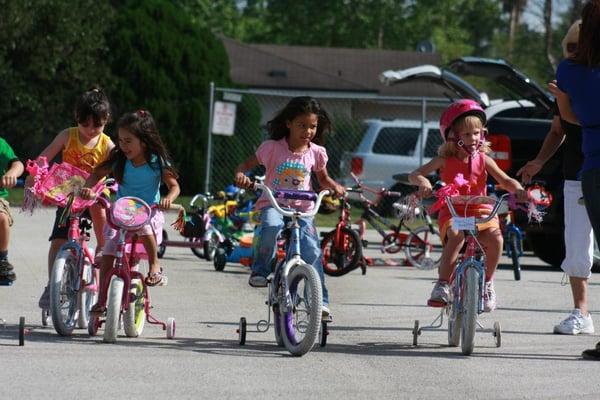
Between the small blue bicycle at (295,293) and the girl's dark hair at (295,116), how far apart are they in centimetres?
55

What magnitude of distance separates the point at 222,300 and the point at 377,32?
212 ft

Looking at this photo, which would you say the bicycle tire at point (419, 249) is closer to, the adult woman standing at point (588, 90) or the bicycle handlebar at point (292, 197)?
the bicycle handlebar at point (292, 197)

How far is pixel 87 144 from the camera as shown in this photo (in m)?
10.2

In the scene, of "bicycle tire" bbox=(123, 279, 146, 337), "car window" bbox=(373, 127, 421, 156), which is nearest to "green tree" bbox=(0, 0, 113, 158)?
"car window" bbox=(373, 127, 421, 156)

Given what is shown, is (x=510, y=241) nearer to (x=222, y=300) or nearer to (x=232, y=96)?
(x=222, y=300)

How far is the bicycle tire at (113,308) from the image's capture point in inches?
356

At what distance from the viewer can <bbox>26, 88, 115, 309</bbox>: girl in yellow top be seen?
32.9 feet

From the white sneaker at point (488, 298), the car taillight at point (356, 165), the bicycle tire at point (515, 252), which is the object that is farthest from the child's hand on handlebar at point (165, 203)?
the car taillight at point (356, 165)

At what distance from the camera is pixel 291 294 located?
8914 mm

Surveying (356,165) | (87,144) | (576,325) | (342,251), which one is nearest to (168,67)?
(356,165)

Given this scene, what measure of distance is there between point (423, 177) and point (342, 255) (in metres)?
6.25

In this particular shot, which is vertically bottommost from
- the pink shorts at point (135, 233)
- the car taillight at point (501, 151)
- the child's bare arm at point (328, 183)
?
the pink shorts at point (135, 233)

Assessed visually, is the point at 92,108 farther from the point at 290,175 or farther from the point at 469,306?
the point at 469,306

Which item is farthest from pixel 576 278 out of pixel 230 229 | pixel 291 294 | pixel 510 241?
pixel 230 229
